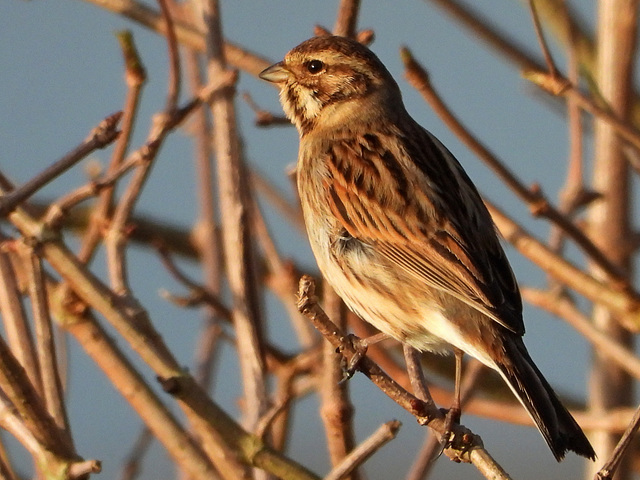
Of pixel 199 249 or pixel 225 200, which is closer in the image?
pixel 225 200

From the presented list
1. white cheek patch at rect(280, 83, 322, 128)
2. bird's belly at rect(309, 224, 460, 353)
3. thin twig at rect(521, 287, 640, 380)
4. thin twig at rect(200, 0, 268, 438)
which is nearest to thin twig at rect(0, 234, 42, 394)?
thin twig at rect(200, 0, 268, 438)

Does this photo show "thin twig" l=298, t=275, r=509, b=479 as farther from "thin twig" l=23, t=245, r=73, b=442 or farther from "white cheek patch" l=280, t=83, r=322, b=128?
"white cheek patch" l=280, t=83, r=322, b=128

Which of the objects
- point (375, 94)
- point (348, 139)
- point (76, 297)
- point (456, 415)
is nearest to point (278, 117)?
point (348, 139)

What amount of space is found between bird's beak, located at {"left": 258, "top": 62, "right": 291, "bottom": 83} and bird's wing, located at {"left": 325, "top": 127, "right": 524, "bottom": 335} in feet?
1.21

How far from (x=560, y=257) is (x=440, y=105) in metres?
0.66

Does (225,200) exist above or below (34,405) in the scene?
above

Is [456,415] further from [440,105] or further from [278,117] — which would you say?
[278,117]

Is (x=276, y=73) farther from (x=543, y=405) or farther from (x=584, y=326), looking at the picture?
(x=543, y=405)

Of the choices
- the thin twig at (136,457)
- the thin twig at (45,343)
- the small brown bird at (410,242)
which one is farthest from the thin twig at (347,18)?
the thin twig at (136,457)

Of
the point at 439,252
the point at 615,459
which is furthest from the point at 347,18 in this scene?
the point at 615,459

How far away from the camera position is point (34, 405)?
224 centimetres

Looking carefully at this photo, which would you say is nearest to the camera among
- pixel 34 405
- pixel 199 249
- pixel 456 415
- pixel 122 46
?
pixel 34 405

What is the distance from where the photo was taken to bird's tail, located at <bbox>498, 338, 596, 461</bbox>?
2561 mm

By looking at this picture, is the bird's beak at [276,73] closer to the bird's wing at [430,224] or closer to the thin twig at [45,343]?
the bird's wing at [430,224]
